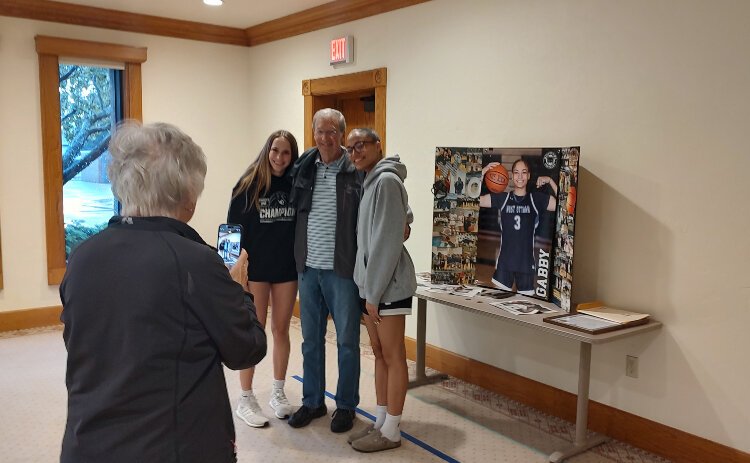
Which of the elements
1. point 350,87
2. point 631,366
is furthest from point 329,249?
point 350,87

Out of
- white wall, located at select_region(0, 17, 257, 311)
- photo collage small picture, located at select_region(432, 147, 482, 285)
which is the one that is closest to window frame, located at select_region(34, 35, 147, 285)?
white wall, located at select_region(0, 17, 257, 311)

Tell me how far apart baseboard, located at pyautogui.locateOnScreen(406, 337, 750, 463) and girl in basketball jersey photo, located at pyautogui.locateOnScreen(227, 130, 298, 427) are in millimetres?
1202

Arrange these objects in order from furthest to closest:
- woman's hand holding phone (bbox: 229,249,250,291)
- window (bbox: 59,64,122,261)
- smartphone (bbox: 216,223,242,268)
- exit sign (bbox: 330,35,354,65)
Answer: window (bbox: 59,64,122,261)
exit sign (bbox: 330,35,354,65)
smartphone (bbox: 216,223,242,268)
woman's hand holding phone (bbox: 229,249,250,291)

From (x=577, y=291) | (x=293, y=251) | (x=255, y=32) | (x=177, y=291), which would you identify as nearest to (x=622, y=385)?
(x=577, y=291)

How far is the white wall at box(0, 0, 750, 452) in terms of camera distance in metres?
2.57

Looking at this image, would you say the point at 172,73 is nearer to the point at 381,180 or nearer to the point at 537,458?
the point at 381,180

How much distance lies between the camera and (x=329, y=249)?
288cm

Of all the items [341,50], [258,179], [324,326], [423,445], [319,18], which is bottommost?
[423,445]

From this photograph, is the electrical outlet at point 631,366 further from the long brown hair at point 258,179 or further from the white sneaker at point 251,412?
the long brown hair at point 258,179

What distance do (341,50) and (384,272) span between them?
7.98 feet

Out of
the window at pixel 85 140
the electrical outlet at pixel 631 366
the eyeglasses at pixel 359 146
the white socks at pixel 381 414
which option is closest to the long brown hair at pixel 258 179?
the eyeglasses at pixel 359 146

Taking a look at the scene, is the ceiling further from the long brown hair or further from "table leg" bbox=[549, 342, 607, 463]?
"table leg" bbox=[549, 342, 607, 463]

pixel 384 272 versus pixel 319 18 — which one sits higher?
pixel 319 18

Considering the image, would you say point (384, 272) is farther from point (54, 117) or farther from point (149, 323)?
point (54, 117)
